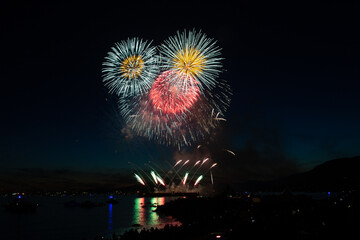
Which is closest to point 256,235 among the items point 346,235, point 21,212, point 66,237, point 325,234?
point 325,234

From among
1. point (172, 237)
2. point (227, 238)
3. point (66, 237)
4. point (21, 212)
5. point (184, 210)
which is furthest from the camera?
point (21, 212)

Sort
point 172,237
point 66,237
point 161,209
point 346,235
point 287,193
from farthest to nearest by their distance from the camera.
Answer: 1. point 161,209
2. point 287,193
3. point 66,237
4. point 172,237
5. point 346,235

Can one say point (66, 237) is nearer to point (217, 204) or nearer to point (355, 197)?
point (217, 204)

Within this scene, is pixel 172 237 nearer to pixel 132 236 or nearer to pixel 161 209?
pixel 132 236

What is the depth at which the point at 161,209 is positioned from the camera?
11725cm

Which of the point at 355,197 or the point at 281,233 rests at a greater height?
the point at 355,197

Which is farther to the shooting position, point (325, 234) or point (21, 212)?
point (21, 212)

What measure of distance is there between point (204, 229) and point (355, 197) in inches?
846

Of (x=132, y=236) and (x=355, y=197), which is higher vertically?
(x=355, y=197)

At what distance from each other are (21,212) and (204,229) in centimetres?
14377

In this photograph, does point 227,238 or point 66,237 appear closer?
point 227,238

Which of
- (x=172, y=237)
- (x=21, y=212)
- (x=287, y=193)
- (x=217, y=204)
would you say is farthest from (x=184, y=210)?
(x=21, y=212)

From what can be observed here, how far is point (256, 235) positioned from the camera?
2278 centimetres

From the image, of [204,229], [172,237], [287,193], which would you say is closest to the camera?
[172,237]
